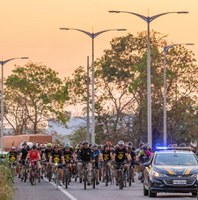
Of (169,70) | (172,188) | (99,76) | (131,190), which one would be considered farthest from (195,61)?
(172,188)

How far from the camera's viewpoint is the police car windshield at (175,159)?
37.7 meters

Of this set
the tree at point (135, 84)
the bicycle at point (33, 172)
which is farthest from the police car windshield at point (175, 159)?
the tree at point (135, 84)

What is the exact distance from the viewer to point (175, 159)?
37906mm

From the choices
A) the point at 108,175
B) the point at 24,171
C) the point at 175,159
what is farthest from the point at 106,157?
the point at 175,159

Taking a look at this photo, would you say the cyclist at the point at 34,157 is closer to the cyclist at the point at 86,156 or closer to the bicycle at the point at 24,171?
the bicycle at the point at 24,171

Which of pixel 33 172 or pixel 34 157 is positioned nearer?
pixel 33 172

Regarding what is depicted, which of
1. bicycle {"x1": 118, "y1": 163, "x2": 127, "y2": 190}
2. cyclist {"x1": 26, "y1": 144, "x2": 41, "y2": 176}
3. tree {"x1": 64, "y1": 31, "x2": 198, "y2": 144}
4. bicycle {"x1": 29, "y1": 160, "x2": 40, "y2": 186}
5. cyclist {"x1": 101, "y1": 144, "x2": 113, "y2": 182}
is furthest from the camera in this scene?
tree {"x1": 64, "y1": 31, "x2": 198, "y2": 144}

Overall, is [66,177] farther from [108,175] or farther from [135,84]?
[135,84]

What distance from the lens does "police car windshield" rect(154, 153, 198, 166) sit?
3766cm

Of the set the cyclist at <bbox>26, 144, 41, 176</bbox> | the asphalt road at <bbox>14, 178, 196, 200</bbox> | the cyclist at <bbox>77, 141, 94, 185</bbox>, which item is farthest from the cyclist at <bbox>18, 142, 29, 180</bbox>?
the asphalt road at <bbox>14, 178, 196, 200</bbox>

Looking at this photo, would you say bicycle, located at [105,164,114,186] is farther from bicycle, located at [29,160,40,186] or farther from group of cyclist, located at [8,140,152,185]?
bicycle, located at [29,160,40,186]

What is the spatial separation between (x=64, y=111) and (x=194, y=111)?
2542cm

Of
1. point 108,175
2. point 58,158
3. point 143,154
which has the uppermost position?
point 143,154

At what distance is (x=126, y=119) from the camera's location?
107 m
